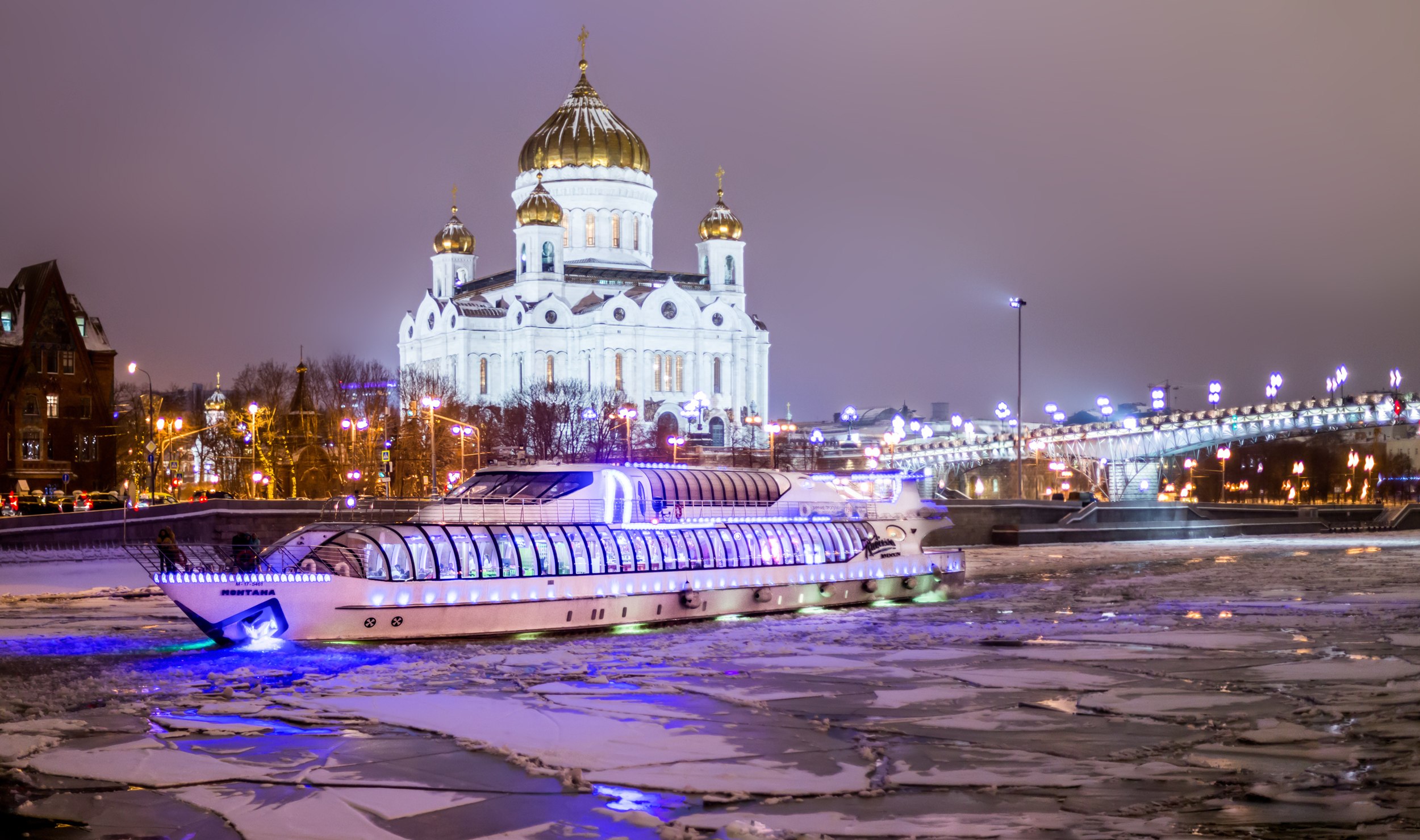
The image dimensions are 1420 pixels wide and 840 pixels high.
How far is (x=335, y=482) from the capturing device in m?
78.7

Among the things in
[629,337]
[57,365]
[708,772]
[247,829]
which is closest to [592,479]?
[708,772]

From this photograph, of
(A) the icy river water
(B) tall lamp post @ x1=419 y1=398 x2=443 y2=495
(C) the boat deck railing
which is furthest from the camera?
(B) tall lamp post @ x1=419 y1=398 x2=443 y2=495

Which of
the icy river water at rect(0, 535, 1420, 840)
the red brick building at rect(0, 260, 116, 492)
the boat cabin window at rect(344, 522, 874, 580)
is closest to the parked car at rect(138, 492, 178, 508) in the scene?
the red brick building at rect(0, 260, 116, 492)

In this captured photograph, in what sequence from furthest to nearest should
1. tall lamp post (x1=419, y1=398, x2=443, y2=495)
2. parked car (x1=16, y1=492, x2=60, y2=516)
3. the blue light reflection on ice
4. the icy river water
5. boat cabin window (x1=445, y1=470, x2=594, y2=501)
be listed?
parked car (x1=16, y1=492, x2=60, y2=516), tall lamp post (x1=419, y1=398, x2=443, y2=495), boat cabin window (x1=445, y1=470, x2=594, y2=501), the blue light reflection on ice, the icy river water

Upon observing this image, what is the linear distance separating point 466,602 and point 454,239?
12457 centimetres

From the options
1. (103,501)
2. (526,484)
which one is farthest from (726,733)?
(103,501)

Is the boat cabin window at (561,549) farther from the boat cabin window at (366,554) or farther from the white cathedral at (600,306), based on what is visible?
the white cathedral at (600,306)

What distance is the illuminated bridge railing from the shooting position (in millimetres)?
118500

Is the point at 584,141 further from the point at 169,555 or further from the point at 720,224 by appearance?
the point at 169,555

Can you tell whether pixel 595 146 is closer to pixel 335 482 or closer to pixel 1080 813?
pixel 335 482

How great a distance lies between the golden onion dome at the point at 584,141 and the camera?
139 meters

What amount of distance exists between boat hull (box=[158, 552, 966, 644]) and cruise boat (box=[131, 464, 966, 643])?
3 cm

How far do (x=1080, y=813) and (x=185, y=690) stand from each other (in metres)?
12.8

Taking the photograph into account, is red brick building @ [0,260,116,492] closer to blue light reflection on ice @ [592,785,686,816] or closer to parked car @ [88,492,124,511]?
parked car @ [88,492,124,511]
